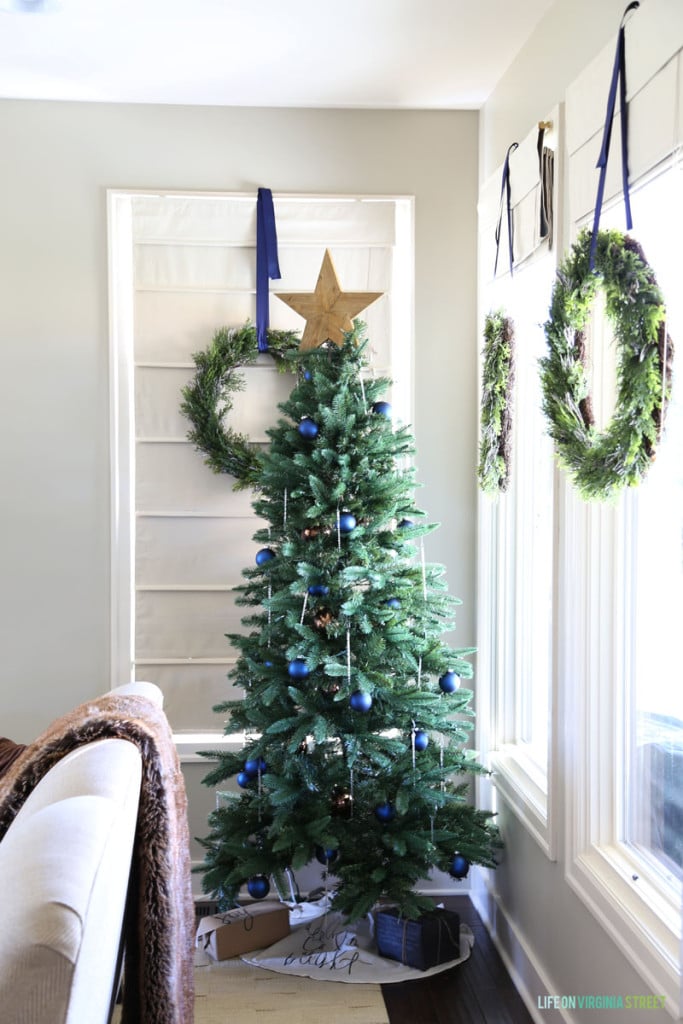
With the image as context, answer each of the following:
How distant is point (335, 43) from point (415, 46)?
247mm

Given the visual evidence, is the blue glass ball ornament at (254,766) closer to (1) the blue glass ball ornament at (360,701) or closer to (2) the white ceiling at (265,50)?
(1) the blue glass ball ornament at (360,701)

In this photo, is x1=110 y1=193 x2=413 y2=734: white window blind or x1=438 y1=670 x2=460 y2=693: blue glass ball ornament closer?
x1=438 y1=670 x2=460 y2=693: blue glass ball ornament

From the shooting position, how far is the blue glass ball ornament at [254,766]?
2.67 metres

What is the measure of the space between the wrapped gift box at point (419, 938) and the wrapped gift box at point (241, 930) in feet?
1.08

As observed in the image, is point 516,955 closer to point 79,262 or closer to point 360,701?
point 360,701

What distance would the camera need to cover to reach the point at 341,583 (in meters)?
2.54

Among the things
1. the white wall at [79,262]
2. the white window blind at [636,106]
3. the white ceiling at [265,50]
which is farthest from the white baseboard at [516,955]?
the white ceiling at [265,50]

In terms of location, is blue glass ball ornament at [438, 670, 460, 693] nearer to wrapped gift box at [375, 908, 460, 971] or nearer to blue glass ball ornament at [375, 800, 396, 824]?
blue glass ball ornament at [375, 800, 396, 824]

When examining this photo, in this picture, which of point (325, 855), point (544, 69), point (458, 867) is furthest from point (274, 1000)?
point (544, 69)

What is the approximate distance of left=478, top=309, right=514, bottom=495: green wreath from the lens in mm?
2719

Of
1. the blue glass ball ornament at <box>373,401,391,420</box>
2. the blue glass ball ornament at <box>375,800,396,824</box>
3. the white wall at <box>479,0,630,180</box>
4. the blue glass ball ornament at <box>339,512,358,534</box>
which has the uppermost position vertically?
the white wall at <box>479,0,630,180</box>

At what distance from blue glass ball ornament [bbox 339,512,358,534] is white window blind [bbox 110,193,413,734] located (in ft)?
2.75

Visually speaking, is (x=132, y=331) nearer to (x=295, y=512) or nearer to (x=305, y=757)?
(x=295, y=512)

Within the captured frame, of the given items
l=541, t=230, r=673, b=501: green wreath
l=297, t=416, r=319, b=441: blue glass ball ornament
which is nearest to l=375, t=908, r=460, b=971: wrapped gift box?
l=297, t=416, r=319, b=441: blue glass ball ornament
